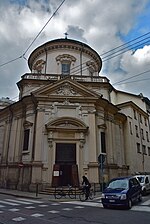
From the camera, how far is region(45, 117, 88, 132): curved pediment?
20.2 metres

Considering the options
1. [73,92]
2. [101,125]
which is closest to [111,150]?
[101,125]

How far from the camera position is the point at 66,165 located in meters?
19.7

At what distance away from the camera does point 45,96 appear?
21188 mm

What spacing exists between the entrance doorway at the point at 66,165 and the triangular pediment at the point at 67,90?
17.0 ft

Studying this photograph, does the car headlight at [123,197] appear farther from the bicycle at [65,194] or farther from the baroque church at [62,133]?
the bicycle at [65,194]

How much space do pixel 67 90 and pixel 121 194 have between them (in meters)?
13.3

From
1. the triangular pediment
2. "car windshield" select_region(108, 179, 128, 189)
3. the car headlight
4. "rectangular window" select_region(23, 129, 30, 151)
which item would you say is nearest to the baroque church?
the triangular pediment

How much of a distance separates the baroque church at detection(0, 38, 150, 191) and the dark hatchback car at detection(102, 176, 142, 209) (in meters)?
3.02

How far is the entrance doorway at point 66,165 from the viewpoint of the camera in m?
18.9

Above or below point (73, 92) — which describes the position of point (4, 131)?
below

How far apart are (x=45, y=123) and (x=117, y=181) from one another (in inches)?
396

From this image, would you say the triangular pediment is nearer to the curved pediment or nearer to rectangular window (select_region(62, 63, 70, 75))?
the curved pediment

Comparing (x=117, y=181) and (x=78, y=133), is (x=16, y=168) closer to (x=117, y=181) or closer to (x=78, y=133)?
(x=78, y=133)

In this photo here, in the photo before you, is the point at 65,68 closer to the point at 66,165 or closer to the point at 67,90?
the point at 67,90
